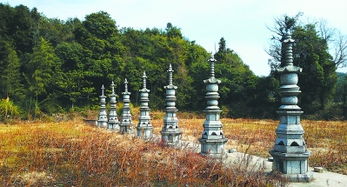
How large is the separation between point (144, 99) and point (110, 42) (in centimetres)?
3043

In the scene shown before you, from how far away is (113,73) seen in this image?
42625mm

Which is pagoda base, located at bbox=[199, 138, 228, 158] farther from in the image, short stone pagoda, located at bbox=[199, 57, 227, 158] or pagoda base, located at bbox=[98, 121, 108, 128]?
pagoda base, located at bbox=[98, 121, 108, 128]

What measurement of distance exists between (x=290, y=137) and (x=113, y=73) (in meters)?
36.9

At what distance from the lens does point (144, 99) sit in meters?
15.5

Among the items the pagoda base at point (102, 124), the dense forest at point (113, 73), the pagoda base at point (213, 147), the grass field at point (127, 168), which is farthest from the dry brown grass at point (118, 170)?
the dense forest at point (113, 73)

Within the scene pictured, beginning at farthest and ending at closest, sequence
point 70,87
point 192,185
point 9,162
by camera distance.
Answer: point 70,87 < point 9,162 < point 192,185

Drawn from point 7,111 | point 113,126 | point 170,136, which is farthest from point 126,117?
point 7,111

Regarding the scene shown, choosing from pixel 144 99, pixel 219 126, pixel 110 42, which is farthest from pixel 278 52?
pixel 219 126

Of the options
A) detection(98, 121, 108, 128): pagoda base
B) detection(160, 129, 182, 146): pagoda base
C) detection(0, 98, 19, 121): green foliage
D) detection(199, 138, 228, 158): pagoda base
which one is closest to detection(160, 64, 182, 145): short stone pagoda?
detection(160, 129, 182, 146): pagoda base

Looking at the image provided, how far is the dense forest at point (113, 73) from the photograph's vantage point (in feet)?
117

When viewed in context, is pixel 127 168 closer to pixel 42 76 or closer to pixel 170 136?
pixel 170 136

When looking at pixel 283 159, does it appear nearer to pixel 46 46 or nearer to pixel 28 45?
pixel 46 46

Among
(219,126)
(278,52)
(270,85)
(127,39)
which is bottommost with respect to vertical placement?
(219,126)

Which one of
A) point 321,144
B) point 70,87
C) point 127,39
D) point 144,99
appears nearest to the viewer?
point 321,144
